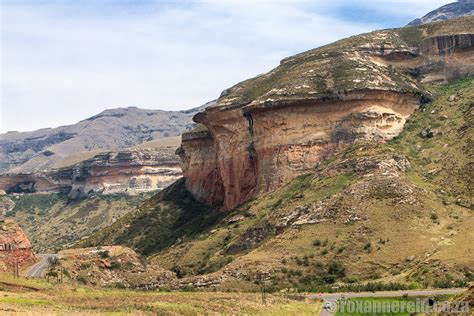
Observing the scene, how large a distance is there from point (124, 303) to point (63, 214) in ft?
388

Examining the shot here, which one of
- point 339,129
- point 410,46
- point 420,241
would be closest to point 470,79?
point 410,46

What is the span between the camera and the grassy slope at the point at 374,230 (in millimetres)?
47469

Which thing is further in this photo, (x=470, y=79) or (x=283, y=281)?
(x=470, y=79)

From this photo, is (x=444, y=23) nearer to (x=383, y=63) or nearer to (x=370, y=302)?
(x=383, y=63)

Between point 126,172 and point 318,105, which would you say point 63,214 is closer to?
point 126,172

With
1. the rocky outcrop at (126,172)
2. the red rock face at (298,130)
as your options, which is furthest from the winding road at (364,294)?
the rocky outcrop at (126,172)

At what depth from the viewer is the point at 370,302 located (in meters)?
35.5

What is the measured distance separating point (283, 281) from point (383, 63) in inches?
1594

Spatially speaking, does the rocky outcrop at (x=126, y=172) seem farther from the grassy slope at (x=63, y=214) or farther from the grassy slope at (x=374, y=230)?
the grassy slope at (x=374, y=230)

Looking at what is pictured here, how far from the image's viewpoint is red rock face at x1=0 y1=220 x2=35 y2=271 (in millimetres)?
51875

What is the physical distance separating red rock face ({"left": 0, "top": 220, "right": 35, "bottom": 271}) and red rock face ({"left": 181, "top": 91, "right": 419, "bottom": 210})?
2413cm

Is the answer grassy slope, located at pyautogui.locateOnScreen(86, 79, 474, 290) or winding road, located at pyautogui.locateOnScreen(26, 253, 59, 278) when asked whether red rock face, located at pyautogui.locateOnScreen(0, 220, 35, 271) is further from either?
grassy slope, located at pyautogui.locateOnScreen(86, 79, 474, 290)

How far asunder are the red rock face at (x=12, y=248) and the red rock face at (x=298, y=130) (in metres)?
24.1

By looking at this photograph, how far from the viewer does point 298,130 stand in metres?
69.7
